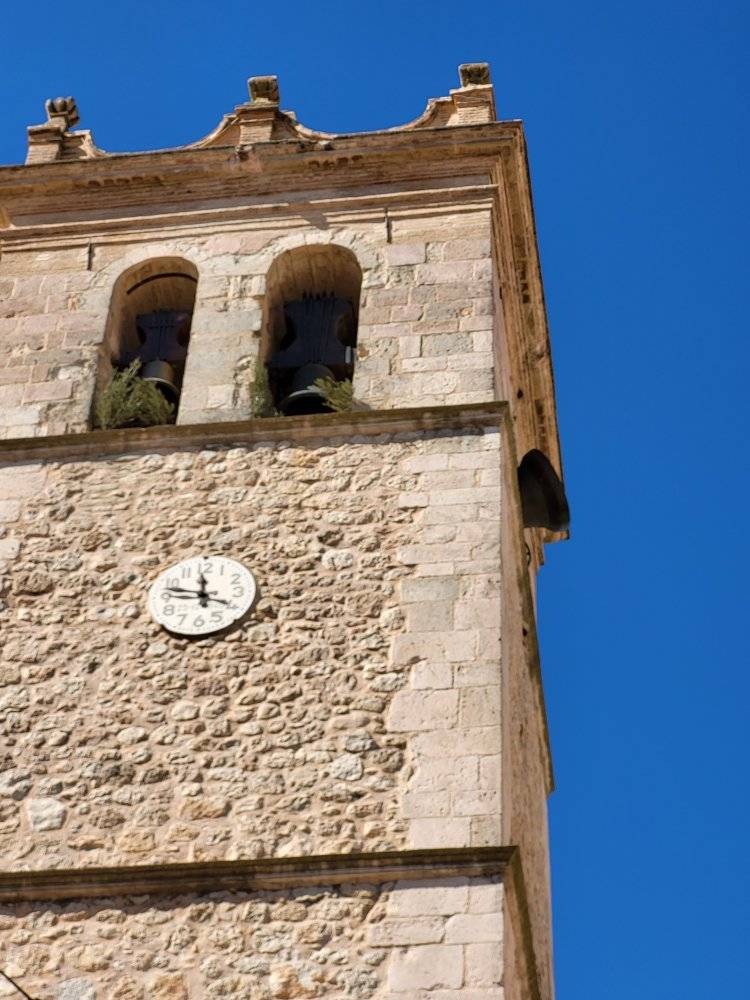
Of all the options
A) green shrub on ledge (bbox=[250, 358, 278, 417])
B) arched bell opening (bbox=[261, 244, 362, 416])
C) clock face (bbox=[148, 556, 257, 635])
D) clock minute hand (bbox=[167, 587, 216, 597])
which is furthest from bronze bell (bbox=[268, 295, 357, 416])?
clock minute hand (bbox=[167, 587, 216, 597])

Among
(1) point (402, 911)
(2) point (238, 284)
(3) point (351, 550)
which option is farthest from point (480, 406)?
(1) point (402, 911)

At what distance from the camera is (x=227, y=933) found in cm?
1023

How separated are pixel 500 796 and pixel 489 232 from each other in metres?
5.02

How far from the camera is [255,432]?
13023 mm

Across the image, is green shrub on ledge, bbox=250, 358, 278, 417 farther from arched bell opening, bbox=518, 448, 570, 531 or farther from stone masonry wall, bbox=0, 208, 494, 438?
arched bell opening, bbox=518, 448, 570, 531

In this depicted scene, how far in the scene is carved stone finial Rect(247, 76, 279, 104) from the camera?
52.1ft

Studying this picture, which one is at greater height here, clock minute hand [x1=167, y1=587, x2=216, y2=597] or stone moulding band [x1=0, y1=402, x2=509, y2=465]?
stone moulding band [x1=0, y1=402, x2=509, y2=465]

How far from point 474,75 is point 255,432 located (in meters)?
4.18

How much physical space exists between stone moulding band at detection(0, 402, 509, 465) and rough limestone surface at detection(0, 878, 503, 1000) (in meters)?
3.43

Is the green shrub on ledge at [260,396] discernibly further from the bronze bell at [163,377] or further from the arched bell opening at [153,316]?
the arched bell opening at [153,316]

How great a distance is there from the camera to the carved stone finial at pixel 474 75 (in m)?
15.8

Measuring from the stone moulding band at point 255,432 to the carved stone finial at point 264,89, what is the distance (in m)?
3.66

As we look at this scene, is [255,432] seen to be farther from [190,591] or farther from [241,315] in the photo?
[241,315]

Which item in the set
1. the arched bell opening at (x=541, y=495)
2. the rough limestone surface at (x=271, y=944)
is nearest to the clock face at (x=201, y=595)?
the rough limestone surface at (x=271, y=944)
